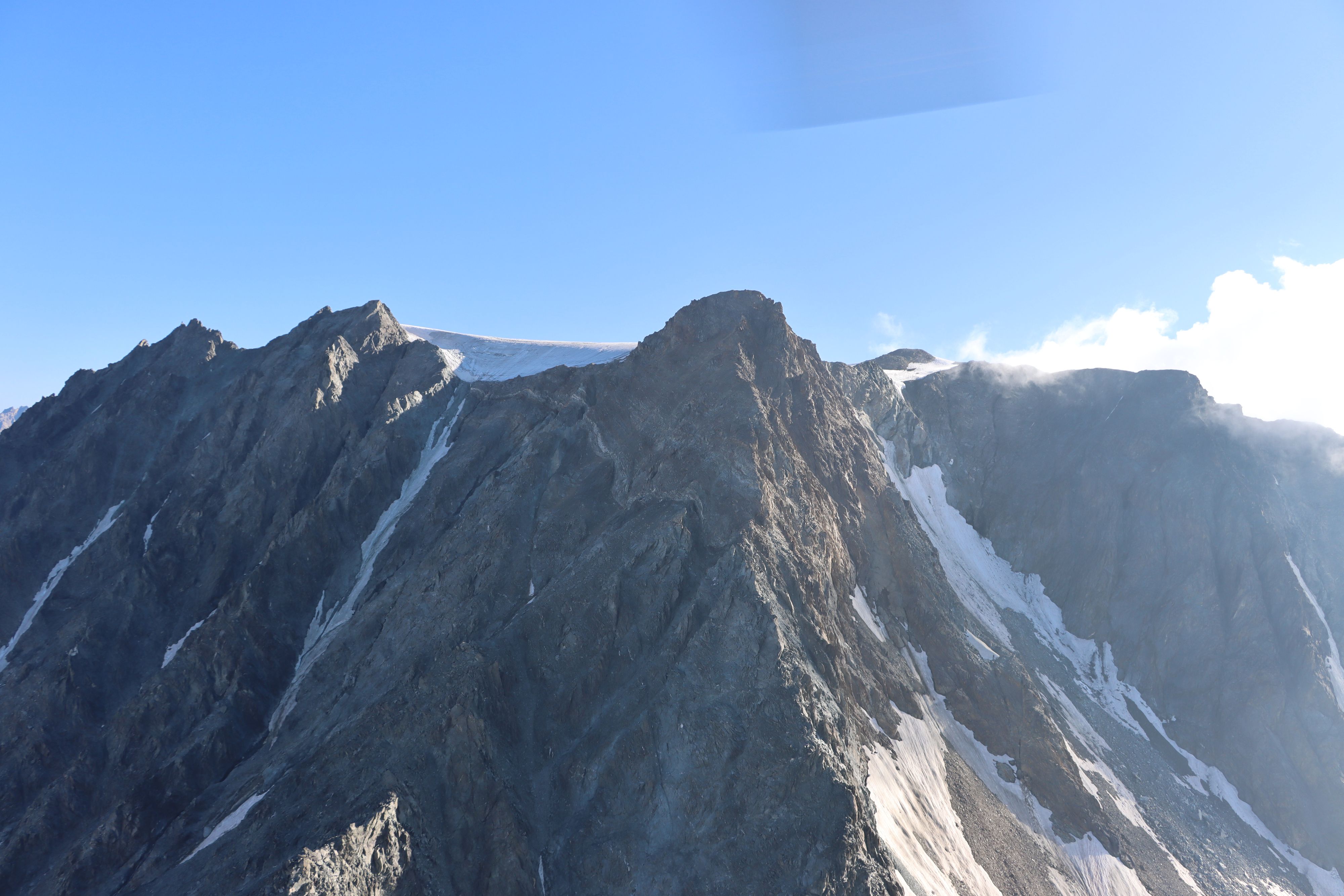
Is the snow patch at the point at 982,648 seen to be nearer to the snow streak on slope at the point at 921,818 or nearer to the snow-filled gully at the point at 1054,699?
the snow-filled gully at the point at 1054,699

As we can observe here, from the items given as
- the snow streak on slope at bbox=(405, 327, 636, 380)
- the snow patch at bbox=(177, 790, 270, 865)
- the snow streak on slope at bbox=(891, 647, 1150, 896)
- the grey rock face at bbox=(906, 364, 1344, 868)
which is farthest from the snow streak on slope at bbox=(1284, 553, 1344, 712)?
the snow patch at bbox=(177, 790, 270, 865)

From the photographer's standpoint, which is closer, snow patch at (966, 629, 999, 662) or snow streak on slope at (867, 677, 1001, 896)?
snow streak on slope at (867, 677, 1001, 896)

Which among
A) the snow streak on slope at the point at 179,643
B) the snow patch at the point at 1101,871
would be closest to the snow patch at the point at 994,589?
the snow patch at the point at 1101,871

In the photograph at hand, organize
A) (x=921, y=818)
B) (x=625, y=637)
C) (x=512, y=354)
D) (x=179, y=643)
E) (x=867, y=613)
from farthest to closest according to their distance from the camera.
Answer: (x=512, y=354) < (x=179, y=643) < (x=867, y=613) < (x=625, y=637) < (x=921, y=818)

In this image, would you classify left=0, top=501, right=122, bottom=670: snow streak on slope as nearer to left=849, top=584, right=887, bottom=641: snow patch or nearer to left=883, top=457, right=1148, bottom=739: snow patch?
left=849, top=584, right=887, bottom=641: snow patch

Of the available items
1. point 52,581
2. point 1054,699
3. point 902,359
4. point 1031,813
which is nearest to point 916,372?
point 902,359

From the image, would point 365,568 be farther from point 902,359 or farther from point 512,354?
point 902,359
